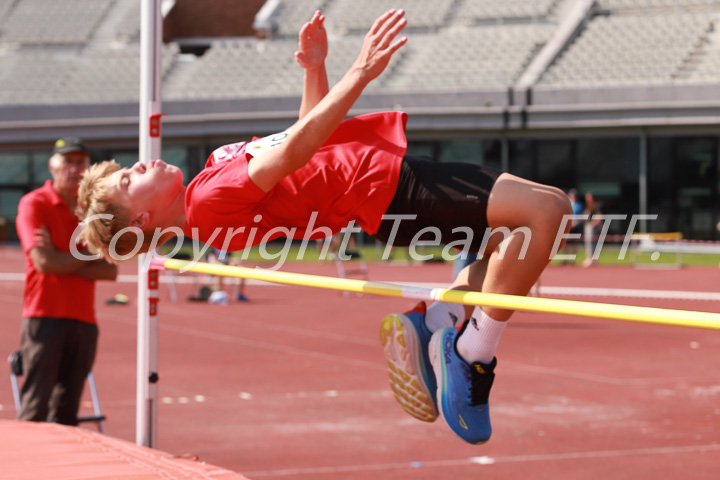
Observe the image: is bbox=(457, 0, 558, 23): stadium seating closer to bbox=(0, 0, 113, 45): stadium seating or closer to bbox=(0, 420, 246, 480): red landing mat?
bbox=(0, 0, 113, 45): stadium seating

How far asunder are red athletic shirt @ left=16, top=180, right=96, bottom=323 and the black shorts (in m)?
2.50

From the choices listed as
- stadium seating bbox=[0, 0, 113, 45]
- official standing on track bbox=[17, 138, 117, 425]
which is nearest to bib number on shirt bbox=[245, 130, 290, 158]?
official standing on track bbox=[17, 138, 117, 425]

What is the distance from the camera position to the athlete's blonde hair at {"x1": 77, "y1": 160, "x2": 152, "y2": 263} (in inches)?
125

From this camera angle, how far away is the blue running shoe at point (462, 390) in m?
3.08

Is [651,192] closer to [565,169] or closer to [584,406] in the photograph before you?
[565,169]

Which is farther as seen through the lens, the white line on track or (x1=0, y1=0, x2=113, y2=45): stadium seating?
(x1=0, y1=0, x2=113, y2=45): stadium seating

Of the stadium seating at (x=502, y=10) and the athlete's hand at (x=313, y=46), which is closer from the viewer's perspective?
the athlete's hand at (x=313, y=46)

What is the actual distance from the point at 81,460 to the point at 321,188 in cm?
141

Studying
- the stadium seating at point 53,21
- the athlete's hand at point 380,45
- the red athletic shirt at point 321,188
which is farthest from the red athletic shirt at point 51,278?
the stadium seating at point 53,21

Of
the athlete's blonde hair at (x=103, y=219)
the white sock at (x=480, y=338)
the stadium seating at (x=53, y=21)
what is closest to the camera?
the white sock at (x=480, y=338)

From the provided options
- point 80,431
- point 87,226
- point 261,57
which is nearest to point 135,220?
point 87,226

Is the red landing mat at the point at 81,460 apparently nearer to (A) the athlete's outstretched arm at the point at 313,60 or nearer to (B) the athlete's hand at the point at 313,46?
(A) the athlete's outstretched arm at the point at 313,60

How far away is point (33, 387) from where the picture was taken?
15.6 feet

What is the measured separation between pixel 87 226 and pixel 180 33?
3147 cm
